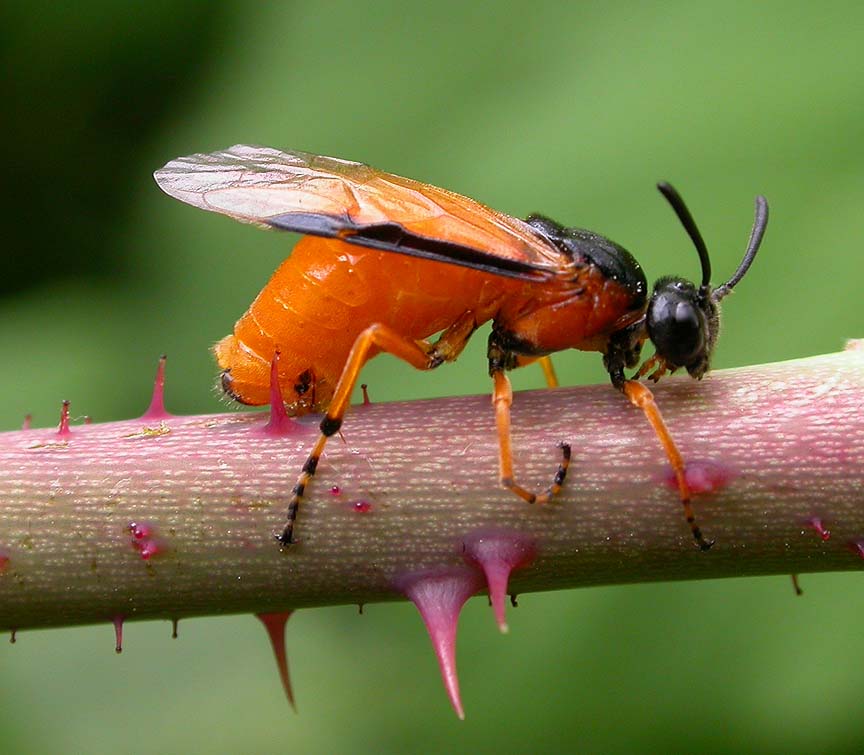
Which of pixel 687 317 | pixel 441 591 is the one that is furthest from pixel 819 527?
pixel 687 317

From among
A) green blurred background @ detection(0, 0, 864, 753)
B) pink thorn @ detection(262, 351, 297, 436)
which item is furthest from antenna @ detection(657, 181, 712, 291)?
green blurred background @ detection(0, 0, 864, 753)

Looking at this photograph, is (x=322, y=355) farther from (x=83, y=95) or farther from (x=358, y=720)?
(x=83, y=95)

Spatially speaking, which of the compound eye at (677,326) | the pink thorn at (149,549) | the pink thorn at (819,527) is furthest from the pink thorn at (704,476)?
the pink thorn at (149,549)

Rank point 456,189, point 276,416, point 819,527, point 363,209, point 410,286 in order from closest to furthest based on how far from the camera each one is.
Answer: point 819,527 < point 276,416 < point 363,209 < point 410,286 < point 456,189

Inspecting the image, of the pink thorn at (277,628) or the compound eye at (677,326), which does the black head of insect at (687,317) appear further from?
the pink thorn at (277,628)

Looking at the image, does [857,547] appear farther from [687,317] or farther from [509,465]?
[687,317]

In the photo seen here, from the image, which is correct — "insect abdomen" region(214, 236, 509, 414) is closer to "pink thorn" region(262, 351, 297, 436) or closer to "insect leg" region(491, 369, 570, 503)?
"pink thorn" region(262, 351, 297, 436)

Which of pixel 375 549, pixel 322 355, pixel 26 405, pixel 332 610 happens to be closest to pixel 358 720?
pixel 332 610
